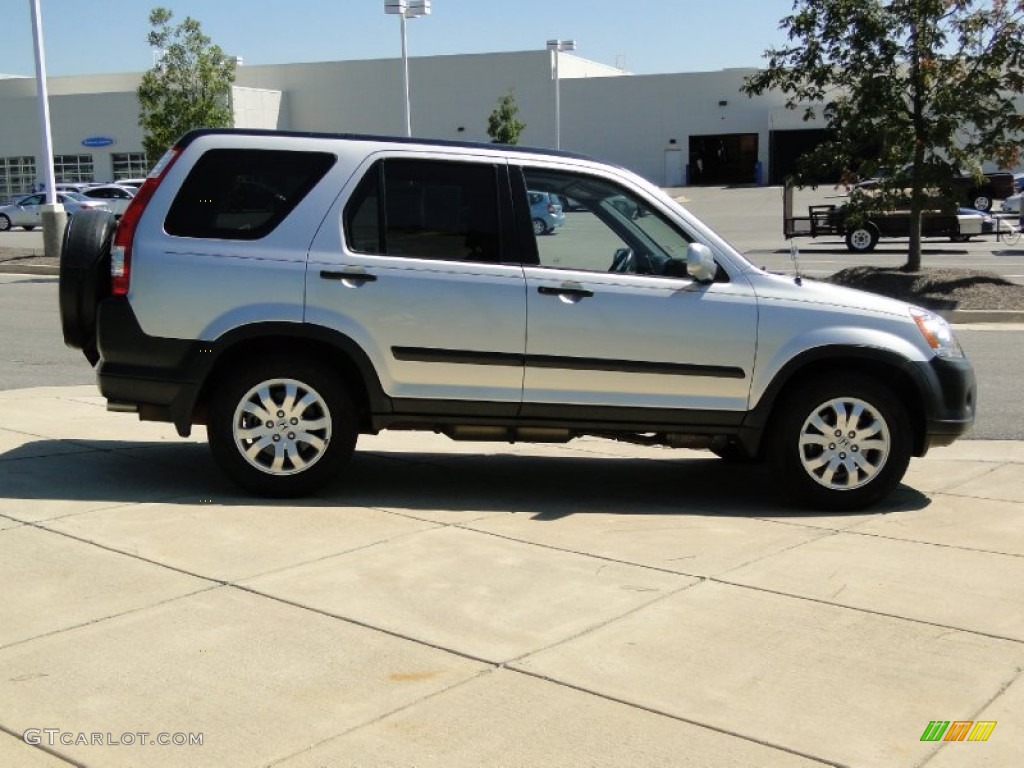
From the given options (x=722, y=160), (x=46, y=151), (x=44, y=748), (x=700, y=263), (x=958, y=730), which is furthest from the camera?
(x=722, y=160)

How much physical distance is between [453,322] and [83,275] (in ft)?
6.70

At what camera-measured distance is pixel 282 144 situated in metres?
6.94

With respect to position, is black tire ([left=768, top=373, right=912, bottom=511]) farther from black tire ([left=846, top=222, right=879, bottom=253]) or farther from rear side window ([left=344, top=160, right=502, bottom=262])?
black tire ([left=846, top=222, right=879, bottom=253])

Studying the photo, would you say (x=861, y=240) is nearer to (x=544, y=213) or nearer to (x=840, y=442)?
(x=840, y=442)

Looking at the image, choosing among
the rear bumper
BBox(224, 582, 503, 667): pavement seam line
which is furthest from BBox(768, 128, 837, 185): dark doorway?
BBox(224, 582, 503, 667): pavement seam line

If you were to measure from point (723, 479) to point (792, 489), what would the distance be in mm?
1060

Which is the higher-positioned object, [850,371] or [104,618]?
[850,371]

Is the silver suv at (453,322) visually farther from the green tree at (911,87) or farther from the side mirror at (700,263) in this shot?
the green tree at (911,87)

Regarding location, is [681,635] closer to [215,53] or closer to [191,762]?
[191,762]

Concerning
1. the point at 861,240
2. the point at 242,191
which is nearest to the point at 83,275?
the point at 242,191

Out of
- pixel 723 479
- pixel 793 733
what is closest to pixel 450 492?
pixel 723 479

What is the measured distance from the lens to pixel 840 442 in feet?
23.0

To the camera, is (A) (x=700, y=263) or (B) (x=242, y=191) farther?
(B) (x=242, y=191)

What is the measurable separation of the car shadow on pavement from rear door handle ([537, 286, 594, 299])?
1.19 meters
